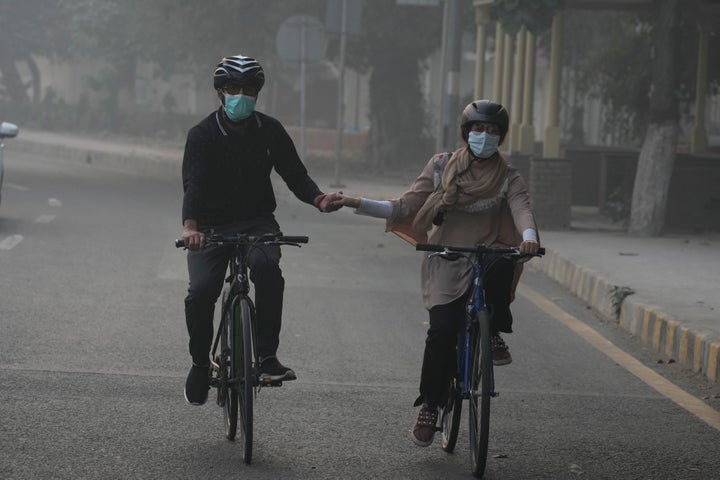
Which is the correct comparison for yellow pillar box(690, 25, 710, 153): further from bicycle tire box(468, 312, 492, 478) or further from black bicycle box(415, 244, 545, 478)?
bicycle tire box(468, 312, 492, 478)

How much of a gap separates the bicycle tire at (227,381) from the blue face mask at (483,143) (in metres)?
1.22

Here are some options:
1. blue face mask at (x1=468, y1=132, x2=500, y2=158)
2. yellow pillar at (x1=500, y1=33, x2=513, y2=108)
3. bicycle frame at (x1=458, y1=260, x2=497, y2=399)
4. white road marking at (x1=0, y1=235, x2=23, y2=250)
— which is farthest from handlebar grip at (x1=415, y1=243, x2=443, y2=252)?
yellow pillar at (x1=500, y1=33, x2=513, y2=108)

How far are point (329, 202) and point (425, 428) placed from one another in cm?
104

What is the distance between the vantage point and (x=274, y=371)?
6.18 metres

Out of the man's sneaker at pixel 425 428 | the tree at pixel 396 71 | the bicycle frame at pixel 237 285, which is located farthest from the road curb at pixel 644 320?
the tree at pixel 396 71

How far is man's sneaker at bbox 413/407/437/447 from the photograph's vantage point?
20.4ft

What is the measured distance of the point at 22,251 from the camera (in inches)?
542

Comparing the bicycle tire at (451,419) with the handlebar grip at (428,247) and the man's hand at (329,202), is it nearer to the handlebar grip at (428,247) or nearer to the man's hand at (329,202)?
the handlebar grip at (428,247)

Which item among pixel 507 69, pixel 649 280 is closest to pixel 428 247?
pixel 649 280

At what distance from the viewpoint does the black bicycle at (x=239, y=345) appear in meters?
5.87

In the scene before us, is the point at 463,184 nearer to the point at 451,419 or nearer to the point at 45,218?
the point at 451,419

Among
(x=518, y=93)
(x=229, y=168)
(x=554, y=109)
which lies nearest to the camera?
(x=229, y=168)

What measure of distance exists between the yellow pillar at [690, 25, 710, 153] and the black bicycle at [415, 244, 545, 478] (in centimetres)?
1397

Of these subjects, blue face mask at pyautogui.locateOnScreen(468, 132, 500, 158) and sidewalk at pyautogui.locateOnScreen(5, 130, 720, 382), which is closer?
blue face mask at pyautogui.locateOnScreen(468, 132, 500, 158)
